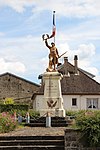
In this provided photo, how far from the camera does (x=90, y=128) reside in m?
15.3

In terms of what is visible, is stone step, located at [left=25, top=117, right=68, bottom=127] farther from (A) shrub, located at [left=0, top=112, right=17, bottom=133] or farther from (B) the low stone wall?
(B) the low stone wall

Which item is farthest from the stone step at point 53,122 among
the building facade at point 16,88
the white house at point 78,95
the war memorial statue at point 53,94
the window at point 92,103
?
the building facade at point 16,88

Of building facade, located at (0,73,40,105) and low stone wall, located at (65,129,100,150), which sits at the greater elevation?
building facade, located at (0,73,40,105)

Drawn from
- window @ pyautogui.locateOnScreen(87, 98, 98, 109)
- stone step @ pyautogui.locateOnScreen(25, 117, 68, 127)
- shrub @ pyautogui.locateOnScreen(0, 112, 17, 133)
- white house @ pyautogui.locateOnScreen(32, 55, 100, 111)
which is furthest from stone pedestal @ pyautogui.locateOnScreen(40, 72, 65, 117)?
window @ pyautogui.locateOnScreen(87, 98, 98, 109)

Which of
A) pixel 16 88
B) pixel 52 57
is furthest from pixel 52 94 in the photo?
pixel 16 88

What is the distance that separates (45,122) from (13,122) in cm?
421

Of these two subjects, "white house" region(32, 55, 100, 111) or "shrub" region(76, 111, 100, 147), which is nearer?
"shrub" region(76, 111, 100, 147)

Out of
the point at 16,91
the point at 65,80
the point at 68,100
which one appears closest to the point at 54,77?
the point at 68,100

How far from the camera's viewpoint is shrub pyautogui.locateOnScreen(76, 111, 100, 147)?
599 inches

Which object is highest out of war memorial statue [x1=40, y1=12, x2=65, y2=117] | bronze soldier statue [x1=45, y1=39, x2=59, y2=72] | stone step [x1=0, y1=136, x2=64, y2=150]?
bronze soldier statue [x1=45, y1=39, x2=59, y2=72]

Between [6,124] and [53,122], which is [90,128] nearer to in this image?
[6,124]

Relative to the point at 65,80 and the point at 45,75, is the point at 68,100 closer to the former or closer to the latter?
the point at 65,80

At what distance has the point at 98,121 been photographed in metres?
15.4

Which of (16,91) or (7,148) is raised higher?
(16,91)
